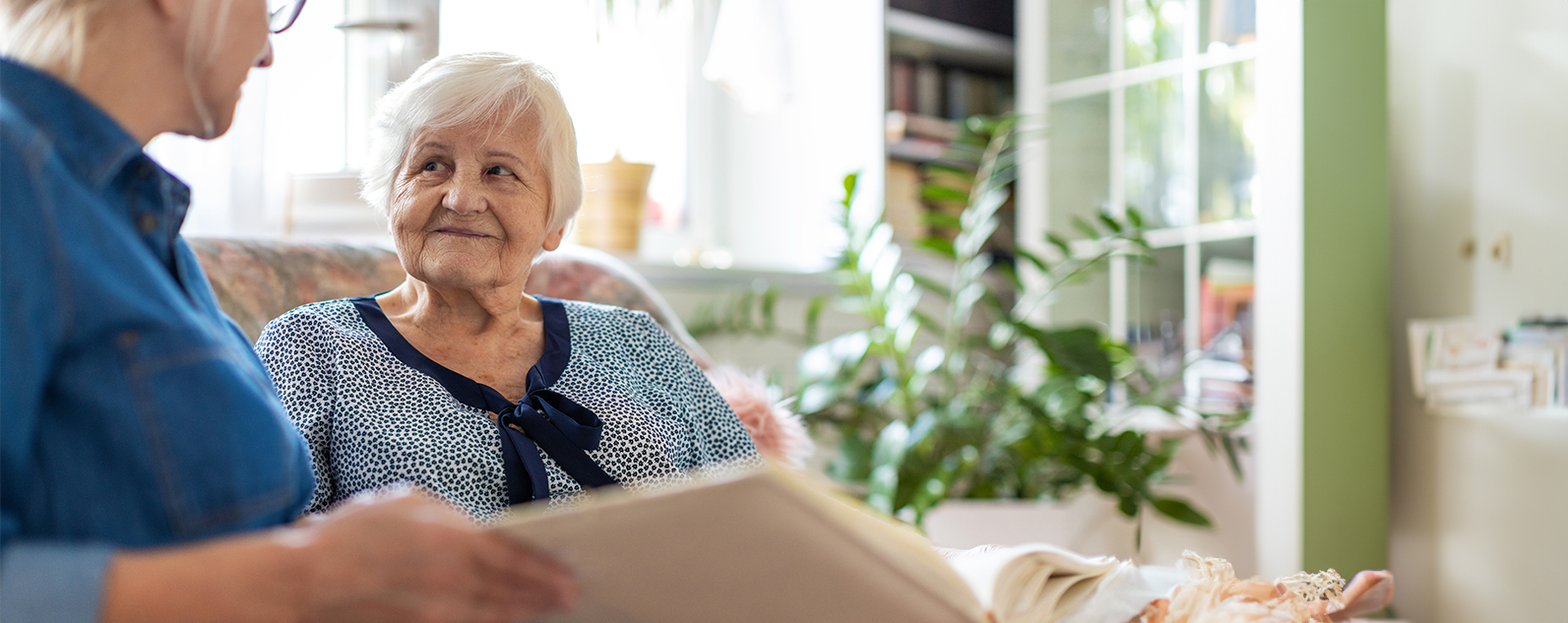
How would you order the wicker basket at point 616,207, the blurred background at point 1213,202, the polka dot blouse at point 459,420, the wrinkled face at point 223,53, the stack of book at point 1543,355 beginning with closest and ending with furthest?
the wrinkled face at point 223,53
the polka dot blouse at point 459,420
the stack of book at point 1543,355
the blurred background at point 1213,202
the wicker basket at point 616,207

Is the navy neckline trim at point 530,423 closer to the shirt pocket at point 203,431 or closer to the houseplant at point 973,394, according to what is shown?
the shirt pocket at point 203,431

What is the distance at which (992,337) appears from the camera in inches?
90.4

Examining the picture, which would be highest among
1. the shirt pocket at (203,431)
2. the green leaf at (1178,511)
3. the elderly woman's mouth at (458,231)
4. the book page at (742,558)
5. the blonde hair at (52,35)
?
the blonde hair at (52,35)

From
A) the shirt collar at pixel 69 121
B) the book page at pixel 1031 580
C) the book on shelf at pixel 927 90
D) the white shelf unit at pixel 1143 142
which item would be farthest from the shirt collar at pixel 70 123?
the book on shelf at pixel 927 90

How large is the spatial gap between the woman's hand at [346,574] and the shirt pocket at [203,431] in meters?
0.07

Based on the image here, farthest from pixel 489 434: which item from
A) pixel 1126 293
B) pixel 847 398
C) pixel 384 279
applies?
pixel 1126 293


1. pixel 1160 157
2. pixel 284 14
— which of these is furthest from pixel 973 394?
pixel 284 14

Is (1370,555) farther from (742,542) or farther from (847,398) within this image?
(742,542)

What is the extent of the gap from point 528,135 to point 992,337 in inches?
55.2

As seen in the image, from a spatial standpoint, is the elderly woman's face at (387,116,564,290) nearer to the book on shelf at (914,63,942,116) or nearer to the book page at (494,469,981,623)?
the book page at (494,469,981,623)

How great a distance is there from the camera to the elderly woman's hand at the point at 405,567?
0.51 metres

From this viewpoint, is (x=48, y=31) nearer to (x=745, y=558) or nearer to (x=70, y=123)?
(x=70, y=123)

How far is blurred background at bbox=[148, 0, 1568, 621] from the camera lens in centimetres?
191

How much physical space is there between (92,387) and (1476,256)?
7.35 ft
